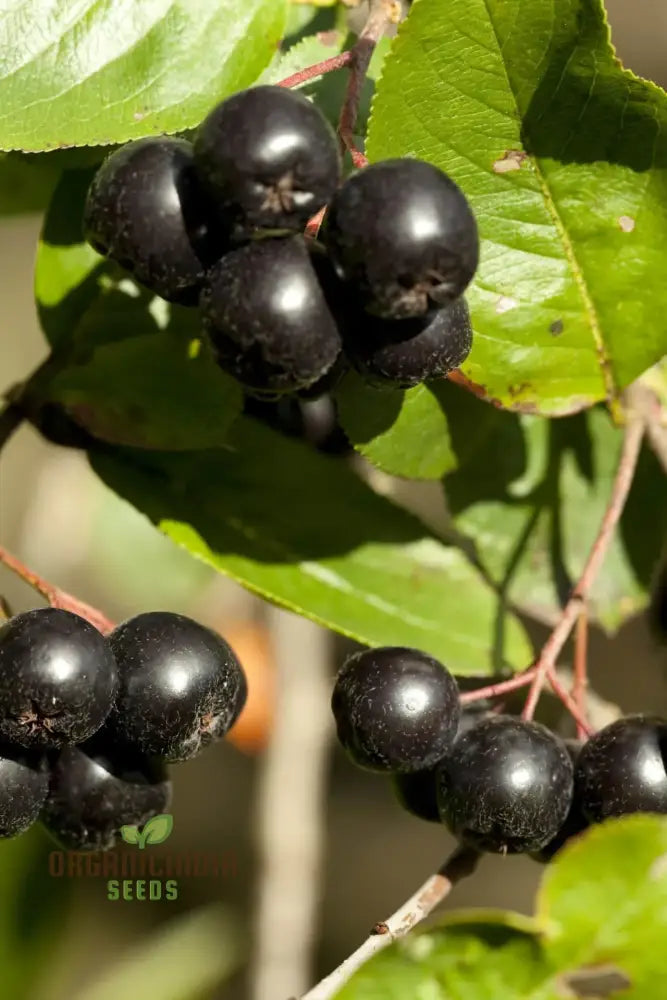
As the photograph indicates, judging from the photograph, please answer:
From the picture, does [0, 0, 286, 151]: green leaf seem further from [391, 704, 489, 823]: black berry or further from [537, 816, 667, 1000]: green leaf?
[537, 816, 667, 1000]: green leaf

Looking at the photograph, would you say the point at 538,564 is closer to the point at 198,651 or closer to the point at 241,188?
the point at 198,651

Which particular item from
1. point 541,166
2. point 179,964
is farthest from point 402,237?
point 179,964

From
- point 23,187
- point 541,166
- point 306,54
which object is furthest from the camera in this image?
point 23,187

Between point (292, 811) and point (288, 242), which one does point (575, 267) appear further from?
point (292, 811)

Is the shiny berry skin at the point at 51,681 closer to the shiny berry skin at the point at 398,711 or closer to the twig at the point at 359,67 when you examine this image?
the shiny berry skin at the point at 398,711

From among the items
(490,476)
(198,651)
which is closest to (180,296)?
(198,651)

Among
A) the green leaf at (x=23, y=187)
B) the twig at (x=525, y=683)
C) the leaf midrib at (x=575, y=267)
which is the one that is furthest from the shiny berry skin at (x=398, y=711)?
the green leaf at (x=23, y=187)
